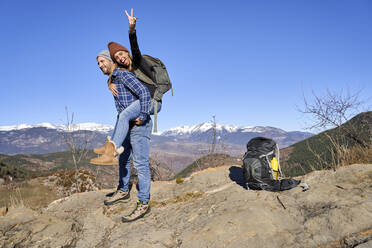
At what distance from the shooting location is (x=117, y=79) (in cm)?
407

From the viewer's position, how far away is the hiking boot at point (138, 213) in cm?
408

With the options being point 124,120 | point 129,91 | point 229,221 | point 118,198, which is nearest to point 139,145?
point 124,120

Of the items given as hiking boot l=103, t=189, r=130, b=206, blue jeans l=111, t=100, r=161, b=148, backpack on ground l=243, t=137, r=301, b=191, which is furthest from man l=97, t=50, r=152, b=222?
backpack on ground l=243, t=137, r=301, b=191

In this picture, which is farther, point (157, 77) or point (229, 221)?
point (157, 77)

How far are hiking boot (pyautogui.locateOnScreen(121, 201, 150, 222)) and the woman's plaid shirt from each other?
1544 millimetres

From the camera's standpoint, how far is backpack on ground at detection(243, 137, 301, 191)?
4.62m

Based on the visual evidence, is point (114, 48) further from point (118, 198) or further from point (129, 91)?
point (118, 198)

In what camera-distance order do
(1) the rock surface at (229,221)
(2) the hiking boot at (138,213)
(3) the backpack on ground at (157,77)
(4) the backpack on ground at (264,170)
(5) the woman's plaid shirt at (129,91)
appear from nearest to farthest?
(1) the rock surface at (229,221), (5) the woman's plaid shirt at (129,91), (2) the hiking boot at (138,213), (3) the backpack on ground at (157,77), (4) the backpack on ground at (264,170)

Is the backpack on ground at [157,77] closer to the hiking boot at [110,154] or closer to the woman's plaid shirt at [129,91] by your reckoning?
the woman's plaid shirt at [129,91]

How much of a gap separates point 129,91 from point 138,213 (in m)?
2.08

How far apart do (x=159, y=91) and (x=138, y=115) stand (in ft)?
1.89

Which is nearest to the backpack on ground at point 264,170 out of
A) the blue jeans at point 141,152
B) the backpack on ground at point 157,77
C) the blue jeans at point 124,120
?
the blue jeans at point 141,152

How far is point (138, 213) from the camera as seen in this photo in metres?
4.19

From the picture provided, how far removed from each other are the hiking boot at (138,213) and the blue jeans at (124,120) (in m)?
1.32
